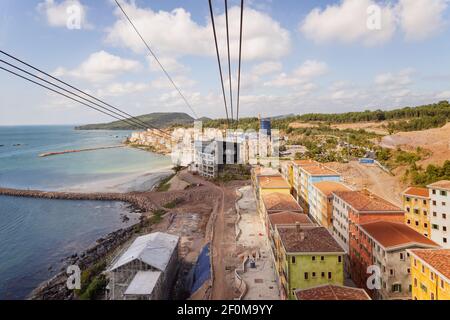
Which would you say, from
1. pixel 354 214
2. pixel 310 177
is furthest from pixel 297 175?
pixel 354 214

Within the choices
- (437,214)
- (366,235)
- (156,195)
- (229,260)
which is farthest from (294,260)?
(156,195)

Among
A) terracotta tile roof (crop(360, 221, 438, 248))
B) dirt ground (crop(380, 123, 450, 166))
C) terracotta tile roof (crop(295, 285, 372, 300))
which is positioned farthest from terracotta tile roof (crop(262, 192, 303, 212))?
dirt ground (crop(380, 123, 450, 166))

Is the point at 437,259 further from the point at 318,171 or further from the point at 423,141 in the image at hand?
the point at 423,141

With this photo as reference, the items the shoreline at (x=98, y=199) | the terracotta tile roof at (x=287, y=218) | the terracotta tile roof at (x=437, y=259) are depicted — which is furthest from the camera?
the shoreline at (x=98, y=199)

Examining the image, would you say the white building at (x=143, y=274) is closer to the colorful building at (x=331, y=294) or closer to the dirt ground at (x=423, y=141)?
the colorful building at (x=331, y=294)

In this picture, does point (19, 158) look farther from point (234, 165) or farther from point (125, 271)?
point (125, 271)

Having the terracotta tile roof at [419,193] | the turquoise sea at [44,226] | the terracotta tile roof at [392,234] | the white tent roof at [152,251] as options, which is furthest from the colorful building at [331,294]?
the turquoise sea at [44,226]
